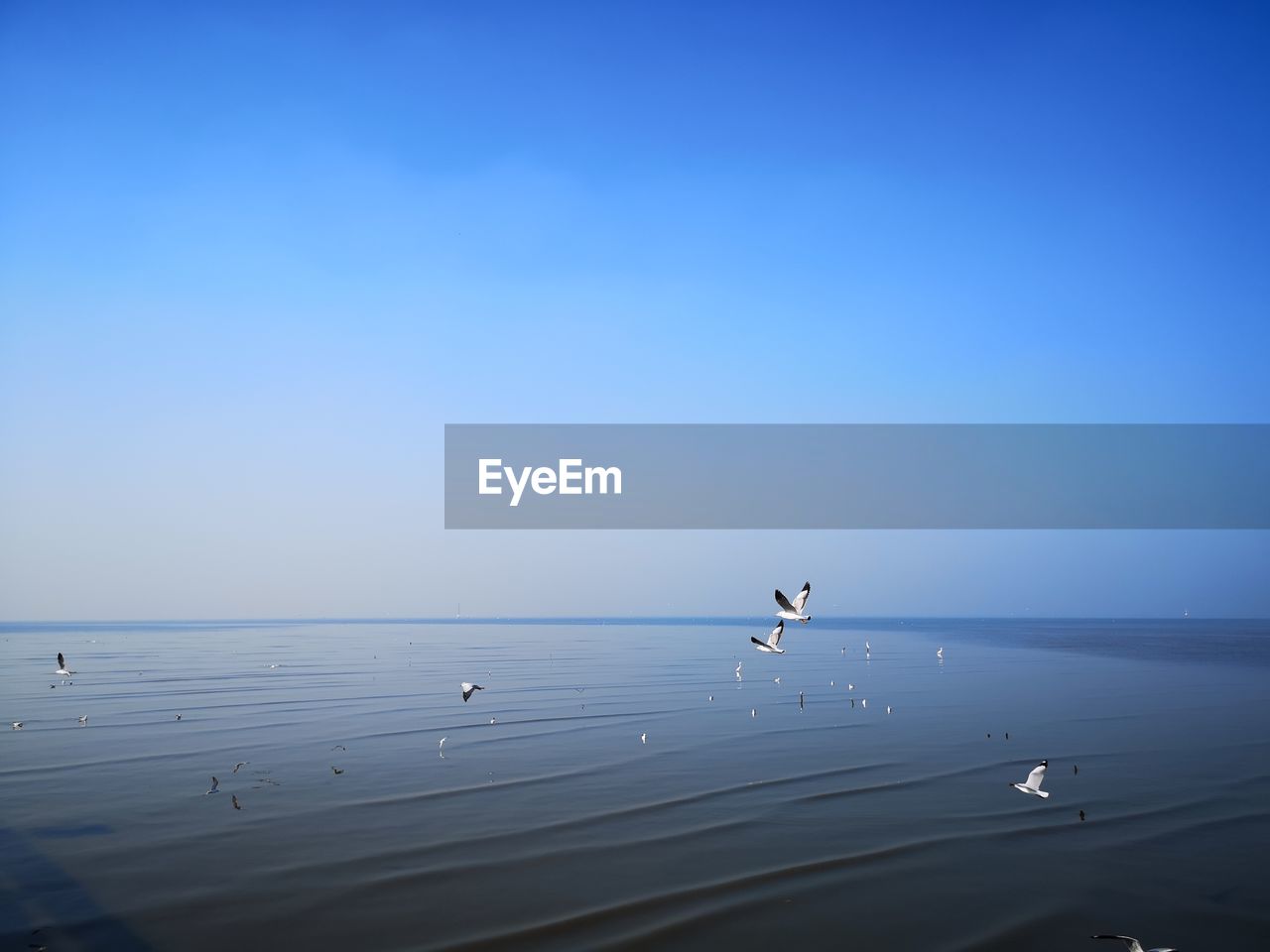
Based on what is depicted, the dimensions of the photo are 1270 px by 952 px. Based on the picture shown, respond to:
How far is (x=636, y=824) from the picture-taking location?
1753 centimetres

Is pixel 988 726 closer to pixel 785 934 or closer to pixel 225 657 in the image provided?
pixel 785 934

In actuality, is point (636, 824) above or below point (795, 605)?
below

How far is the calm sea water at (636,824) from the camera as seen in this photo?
40.7ft

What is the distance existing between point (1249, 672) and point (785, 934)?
51441 millimetres

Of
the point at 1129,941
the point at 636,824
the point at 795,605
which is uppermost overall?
the point at 795,605

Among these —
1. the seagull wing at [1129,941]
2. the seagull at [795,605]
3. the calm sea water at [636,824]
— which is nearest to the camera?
the seagull wing at [1129,941]

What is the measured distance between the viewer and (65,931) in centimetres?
1198

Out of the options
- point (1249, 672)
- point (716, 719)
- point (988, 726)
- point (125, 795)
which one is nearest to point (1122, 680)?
point (1249, 672)

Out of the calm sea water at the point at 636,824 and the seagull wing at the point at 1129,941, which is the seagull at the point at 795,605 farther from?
the seagull wing at the point at 1129,941

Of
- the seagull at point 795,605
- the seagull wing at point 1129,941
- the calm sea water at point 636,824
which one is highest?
the seagull at point 795,605

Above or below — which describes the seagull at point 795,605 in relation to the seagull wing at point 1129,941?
above

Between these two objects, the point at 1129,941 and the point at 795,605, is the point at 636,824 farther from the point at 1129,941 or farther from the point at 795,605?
the point at 1129,941

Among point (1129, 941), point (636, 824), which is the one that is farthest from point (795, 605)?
point (1129, 941)

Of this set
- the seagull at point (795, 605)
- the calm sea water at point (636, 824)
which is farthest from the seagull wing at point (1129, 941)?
the seagull at point (795, 605)
